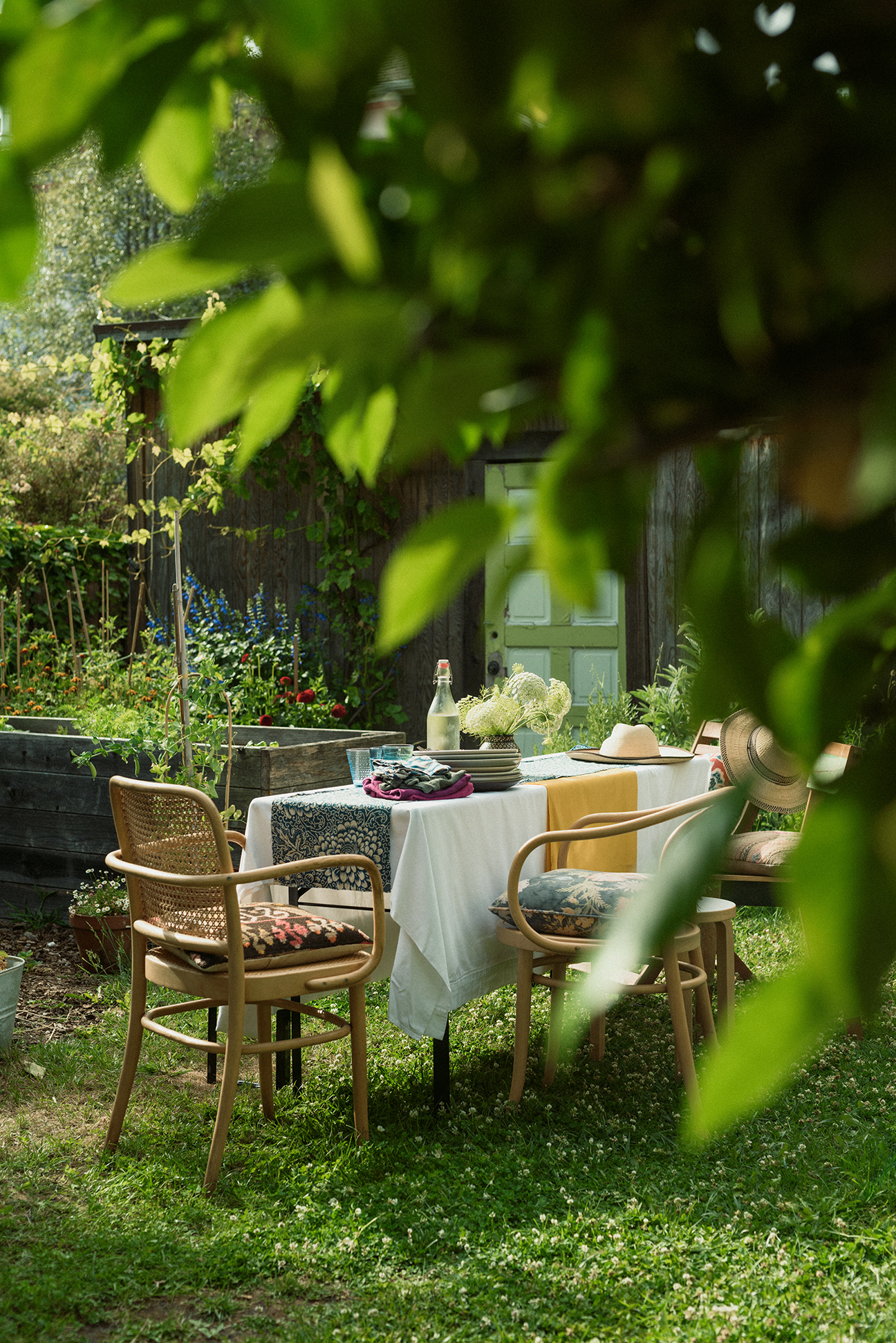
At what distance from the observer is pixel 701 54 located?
23 centimetres

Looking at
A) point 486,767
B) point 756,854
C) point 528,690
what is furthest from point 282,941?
point 756,854

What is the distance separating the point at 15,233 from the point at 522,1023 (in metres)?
2.93

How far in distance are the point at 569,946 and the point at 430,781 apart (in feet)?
1.80

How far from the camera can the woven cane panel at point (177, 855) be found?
260cm

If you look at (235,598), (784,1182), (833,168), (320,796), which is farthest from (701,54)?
(235,598)

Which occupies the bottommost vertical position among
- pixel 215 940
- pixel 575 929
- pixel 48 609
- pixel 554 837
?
pixel 575 929

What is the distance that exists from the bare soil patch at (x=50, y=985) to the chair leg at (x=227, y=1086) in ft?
3.80

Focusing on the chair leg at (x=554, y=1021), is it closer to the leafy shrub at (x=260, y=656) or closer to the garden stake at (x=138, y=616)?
the leafy shrub at (x=260, y=656)

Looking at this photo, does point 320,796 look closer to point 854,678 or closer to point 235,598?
point 854,678

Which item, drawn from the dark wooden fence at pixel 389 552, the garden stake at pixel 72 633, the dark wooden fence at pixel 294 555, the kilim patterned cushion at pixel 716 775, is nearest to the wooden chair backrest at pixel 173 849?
the kilim patterned cushion at pixel 716 775

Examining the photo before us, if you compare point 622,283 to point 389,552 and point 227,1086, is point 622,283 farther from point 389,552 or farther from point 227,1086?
point 389,552

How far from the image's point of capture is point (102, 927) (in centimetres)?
405

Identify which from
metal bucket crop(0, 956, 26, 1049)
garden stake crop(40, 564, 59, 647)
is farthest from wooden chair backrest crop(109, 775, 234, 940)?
garden stake crop(40, 564, 59, 647)

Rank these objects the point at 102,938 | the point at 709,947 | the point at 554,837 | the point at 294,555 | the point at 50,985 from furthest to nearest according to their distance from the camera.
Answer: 1. the point at 294,555
2. the point at 102,938
3. the point at 50,985
4. the point at 709,947
5. the point at 554,837
